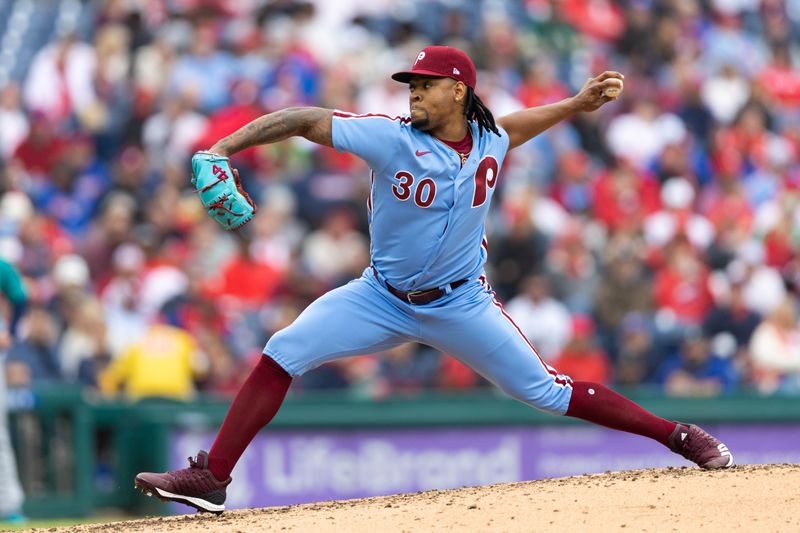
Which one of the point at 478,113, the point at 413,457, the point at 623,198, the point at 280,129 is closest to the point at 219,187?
the point at 280,129

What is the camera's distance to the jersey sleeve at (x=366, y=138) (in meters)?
5.99

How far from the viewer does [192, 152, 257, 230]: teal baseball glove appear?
5773 mm

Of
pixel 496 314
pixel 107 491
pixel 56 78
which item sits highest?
pixel 56 78

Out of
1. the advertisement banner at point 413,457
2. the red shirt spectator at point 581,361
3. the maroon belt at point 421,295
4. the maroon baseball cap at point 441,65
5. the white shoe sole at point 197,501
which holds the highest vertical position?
the maroon baseball cap at point 441,65

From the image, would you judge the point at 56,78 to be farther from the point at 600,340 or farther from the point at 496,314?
the point at 496,314

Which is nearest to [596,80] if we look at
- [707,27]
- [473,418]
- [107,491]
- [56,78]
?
[473,418]

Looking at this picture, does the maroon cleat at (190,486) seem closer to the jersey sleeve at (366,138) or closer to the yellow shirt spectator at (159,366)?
the jersey sleeve at (366,138)

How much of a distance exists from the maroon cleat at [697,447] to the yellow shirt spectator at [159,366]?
5.33 metres

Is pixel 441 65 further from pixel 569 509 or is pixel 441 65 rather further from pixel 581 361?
pixel 581 361

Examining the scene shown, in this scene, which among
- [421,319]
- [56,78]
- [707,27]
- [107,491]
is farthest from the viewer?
[707,27]

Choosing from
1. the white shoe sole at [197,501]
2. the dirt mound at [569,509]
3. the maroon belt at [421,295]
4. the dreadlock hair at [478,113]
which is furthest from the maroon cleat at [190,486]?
the dreadlock hair at [478,113]

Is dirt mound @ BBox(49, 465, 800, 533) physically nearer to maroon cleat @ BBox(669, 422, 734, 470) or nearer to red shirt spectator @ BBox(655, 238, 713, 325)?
maroon cleat @ BBox(669, 422, 734, 470)

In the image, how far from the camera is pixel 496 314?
6367 mm

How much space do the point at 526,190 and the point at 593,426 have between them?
2675 millimetres
